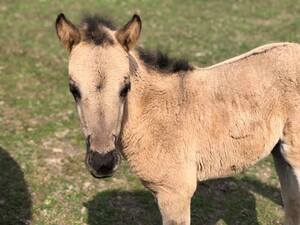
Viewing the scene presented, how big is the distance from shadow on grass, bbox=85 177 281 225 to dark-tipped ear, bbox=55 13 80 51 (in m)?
3.32

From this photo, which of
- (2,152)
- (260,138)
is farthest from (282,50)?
(2,152)

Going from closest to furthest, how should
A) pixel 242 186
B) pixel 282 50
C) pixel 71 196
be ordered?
pixel 282 50, pixel 71 196, pixel 242 186

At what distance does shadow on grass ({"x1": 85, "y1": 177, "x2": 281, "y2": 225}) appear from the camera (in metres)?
7.09

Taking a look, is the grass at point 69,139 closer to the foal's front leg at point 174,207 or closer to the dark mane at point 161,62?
the dark mane at point 161,62

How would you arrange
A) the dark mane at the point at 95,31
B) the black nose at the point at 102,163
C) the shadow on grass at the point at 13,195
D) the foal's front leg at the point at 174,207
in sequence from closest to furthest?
the black nose at the point at 102,163 → the dark mane at the point at 95,31 → the foal's front leg at the point at 174,207 → the shadow on grass at the point at 13,195

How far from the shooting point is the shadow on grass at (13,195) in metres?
6.83

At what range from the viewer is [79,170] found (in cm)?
809

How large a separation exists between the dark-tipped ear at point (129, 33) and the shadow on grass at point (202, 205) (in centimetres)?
333

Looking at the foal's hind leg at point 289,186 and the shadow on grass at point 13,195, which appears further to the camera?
the shadow on grass at point 13,195

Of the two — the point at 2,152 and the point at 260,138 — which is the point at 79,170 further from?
the point at 260,138

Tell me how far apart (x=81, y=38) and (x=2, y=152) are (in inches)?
181

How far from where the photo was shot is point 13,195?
730cm

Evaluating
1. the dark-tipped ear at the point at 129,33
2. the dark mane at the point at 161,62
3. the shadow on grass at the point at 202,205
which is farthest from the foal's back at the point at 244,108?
the shadow on grass at the point at 202,205

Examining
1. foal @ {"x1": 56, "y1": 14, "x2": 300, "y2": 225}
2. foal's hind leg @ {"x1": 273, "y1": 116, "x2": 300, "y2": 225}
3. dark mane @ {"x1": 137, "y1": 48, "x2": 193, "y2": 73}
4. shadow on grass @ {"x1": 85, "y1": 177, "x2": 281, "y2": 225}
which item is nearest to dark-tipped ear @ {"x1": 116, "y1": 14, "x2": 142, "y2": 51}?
foal @ {"x1": 56, "y1": 14, "x2": 300, "y2": 225}
